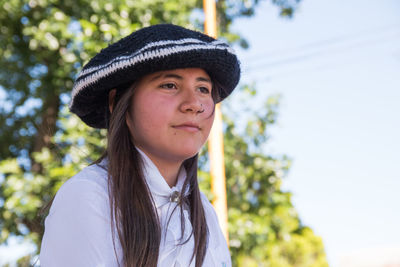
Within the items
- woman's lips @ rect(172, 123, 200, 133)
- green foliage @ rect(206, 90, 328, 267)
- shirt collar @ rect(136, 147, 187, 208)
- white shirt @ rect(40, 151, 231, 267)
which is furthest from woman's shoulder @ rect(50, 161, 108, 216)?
green foliage @ rect(206, 90, 328, 267)

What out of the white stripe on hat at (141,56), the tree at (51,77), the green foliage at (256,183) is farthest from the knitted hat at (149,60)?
the green foliage at (256,183)

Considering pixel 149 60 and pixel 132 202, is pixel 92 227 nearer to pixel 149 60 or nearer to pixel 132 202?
pixel 132 202

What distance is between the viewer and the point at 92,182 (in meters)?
1.48

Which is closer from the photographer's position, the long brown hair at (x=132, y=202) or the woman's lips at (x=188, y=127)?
the long brown hair at (x=132, y=202)

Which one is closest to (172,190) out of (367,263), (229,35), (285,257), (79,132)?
(79,132)

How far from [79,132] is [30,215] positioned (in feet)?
3.30

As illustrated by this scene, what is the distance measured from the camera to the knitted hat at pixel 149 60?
5.09ft

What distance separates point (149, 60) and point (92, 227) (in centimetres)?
50

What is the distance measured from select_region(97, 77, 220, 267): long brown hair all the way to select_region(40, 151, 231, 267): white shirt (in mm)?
23

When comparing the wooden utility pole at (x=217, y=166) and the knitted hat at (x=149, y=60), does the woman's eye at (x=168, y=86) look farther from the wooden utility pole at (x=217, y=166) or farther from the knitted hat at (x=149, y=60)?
the wooden utility pole at (x=217, y=166)

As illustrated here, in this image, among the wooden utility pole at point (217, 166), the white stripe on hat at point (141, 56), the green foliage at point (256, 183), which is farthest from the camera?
the green foliage at point (256, 183)

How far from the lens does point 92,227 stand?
4.54 feet

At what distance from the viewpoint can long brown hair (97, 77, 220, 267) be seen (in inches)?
56.0

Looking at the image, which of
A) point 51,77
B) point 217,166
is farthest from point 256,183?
point 51,77
